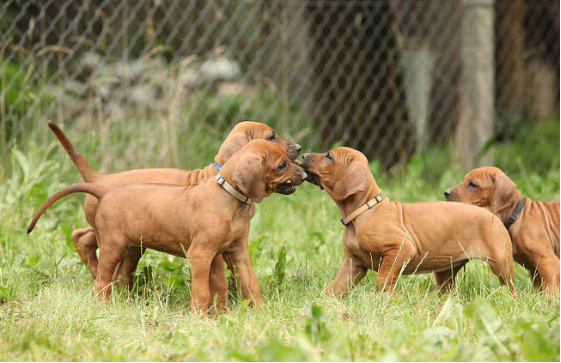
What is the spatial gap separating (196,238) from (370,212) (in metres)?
1.18

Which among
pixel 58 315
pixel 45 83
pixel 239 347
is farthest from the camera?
pixel 45 83

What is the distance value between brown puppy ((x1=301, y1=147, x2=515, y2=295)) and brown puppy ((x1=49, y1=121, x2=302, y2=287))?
16.1 inches

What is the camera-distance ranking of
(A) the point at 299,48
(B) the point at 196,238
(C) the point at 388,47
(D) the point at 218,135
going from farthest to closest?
1. (A) the point at 299,48
2. (C) the point at 388,47
3. (D) the point at 218,135
4. (B) the point at 196,238

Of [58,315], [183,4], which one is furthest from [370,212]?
[183,4]

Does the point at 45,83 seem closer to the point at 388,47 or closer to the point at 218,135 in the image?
the point at 218,135

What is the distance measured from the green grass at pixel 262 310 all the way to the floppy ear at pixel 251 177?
0.62m

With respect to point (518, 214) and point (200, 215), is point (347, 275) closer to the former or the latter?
point (200, 215)

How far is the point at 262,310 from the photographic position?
12.0 ft

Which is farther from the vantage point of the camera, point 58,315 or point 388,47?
point 388,47

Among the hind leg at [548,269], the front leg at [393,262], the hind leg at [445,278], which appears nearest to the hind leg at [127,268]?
the front leg at [393,262]

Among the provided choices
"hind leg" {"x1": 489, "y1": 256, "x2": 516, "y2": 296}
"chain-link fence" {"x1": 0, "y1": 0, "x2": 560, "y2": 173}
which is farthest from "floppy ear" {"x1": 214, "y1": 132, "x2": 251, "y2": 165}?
"chain-link fence" {"x1": 0, "y1": 0, "x2": 560, "y2": 173}

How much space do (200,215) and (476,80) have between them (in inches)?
205

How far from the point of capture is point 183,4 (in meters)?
9.62

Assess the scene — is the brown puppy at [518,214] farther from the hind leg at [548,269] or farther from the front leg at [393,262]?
the front leg at [393,262]
